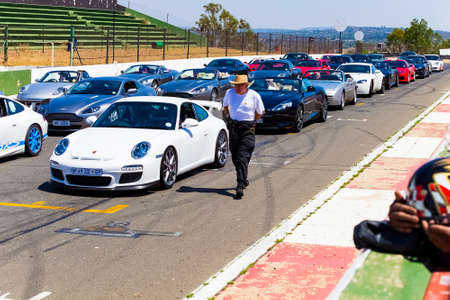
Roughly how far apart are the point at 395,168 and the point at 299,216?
4.28 m

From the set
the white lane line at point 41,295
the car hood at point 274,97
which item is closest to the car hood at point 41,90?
the car hood at point 274,97

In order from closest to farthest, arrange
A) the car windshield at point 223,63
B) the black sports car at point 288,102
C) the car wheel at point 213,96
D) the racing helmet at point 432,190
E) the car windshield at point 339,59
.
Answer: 1. the racing helmet at point 432,190
2. the black sports car at point 288,102
3. the car wheel at point 213,96
4. the car windshield at point 223,63
5. the car windshield at point 339,59

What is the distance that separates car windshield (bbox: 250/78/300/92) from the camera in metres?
19.0

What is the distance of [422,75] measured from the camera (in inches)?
1884

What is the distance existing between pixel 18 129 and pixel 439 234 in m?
11.2

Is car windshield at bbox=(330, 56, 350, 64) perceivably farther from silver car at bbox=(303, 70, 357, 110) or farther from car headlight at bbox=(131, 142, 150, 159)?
car headlight at bbox=(131, 142, 150, 159)

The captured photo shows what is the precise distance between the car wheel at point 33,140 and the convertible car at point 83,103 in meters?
2.07

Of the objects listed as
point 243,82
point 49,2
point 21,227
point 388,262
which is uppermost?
point 49,2

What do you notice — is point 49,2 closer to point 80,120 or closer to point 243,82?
point 80,120

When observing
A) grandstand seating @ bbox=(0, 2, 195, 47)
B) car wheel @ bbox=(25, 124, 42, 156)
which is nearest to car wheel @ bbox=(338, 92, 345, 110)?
car wheel @ bbox=(25, 124, 42, 156)

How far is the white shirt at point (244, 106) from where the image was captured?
1037 centimetres

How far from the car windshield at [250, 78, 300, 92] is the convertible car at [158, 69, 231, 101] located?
17.3ft

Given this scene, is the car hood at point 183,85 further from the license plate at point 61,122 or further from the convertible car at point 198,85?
the license plate at point 61,122

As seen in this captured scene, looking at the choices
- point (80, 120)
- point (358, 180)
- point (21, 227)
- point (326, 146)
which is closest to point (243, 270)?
point (21, 227)
